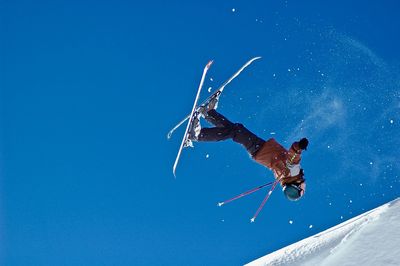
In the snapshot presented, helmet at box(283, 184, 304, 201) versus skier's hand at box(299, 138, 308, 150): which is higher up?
skier's hand at box(299, 138, 308, 150)

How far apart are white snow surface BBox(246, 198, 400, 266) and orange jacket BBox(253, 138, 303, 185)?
4.14ft

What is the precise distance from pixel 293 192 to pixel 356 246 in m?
1.22

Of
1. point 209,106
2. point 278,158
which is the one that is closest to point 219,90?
point 209,106

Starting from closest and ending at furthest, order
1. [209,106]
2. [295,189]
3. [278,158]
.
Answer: [295,189], [278,158], [209,106]

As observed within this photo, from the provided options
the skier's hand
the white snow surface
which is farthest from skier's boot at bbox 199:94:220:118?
the white snow surface

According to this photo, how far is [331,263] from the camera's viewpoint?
8125 mm

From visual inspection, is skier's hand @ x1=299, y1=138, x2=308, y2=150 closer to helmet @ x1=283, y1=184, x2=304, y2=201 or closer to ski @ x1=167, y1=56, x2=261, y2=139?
helmet @ x1=283, y1=184, x2=304, y2=201

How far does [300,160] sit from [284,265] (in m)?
1.77

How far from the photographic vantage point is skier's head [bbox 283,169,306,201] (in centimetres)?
837

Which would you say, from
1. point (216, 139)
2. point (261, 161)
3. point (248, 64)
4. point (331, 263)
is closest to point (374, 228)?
point (331, 263)

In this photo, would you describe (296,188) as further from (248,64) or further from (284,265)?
(248,64)

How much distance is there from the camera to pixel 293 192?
8.37m

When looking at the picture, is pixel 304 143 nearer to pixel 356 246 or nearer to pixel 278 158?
pixel 278 158

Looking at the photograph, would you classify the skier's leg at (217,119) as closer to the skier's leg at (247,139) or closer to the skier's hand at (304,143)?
the skier's leg at (247,139)
